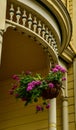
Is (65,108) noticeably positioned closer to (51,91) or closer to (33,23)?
(33,23)

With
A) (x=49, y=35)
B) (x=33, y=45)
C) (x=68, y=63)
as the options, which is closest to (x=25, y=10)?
(x=49, y=35)

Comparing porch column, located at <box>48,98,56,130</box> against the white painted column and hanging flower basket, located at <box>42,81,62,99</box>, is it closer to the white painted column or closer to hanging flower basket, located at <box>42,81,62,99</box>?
the white painted column

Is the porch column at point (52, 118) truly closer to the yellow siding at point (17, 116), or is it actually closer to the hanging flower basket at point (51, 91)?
the yellow siding at point (17, 116)


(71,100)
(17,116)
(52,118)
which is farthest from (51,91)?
(17,116)

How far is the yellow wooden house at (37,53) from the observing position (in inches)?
334

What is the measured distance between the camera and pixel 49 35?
9000mm

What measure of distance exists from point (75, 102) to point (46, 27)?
274 cm

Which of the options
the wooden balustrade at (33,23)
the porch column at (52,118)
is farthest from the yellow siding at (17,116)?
the wooden balustrade at (33,23)

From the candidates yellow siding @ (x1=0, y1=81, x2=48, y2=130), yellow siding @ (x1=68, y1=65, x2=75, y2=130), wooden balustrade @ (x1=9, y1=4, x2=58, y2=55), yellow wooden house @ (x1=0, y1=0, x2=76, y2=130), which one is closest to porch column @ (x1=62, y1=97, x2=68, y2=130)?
yellow wooden house @ (x1=0, y1=0, x2=76, y2=130)

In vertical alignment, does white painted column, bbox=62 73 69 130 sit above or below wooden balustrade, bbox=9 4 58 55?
below

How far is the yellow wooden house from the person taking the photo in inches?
334

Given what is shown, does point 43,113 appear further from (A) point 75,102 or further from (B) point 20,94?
(B) point 20,94

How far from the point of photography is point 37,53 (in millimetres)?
10477

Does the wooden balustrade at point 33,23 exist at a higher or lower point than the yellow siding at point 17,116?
higher
